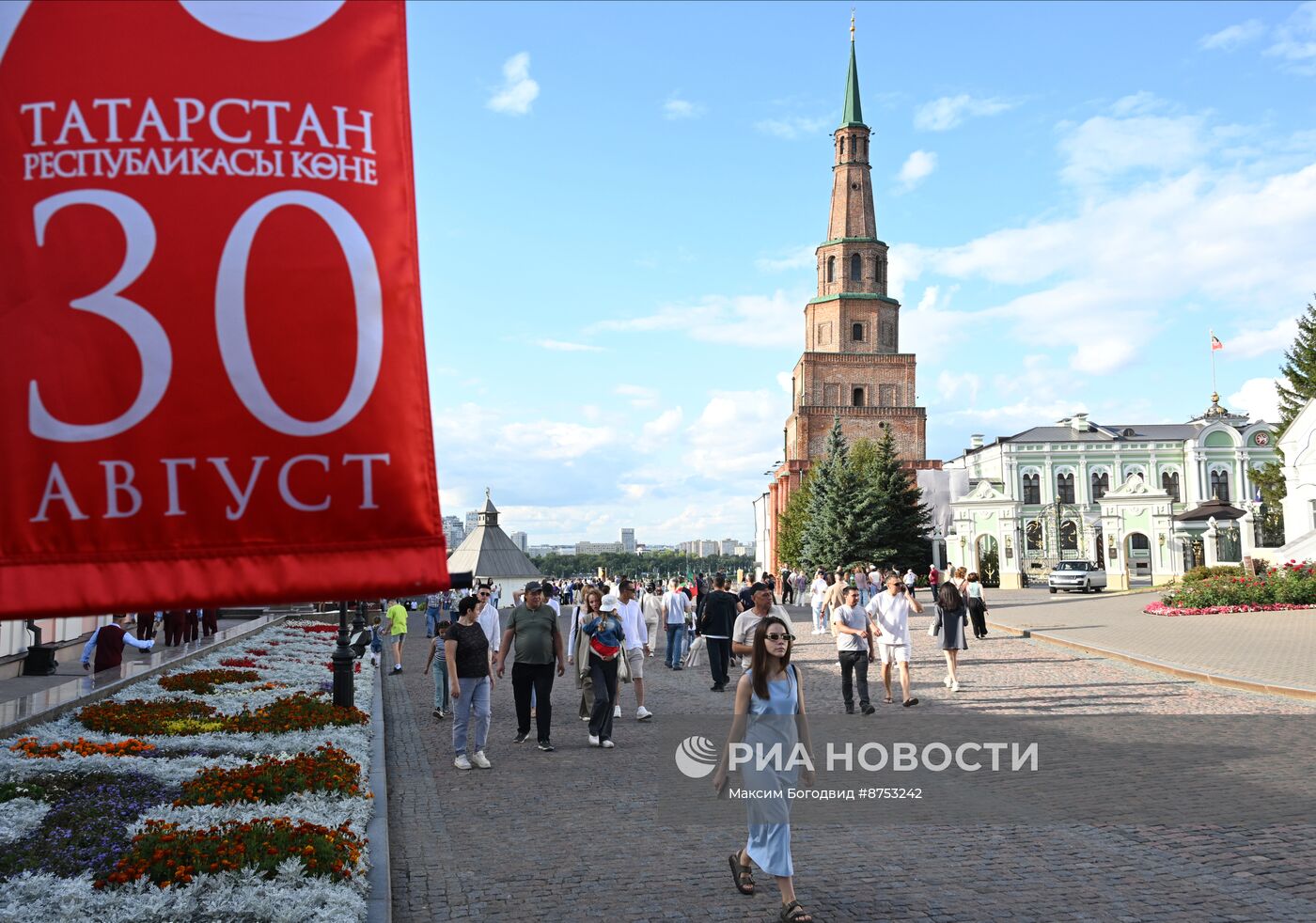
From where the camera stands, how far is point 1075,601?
41438mm

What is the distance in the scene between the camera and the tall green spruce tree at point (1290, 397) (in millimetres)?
57938

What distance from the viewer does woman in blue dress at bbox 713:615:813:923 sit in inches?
244

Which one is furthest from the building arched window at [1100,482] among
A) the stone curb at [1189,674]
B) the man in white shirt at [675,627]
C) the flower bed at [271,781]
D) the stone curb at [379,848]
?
the flower bed at [271,781]

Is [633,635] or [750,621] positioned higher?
[750,621]

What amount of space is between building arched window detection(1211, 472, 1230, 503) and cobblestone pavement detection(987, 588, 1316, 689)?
4676cm

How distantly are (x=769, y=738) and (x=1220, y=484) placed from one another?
274 feet

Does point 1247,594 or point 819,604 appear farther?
point 1247,594

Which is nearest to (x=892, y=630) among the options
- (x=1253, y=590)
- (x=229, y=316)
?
(x=229, y=316)

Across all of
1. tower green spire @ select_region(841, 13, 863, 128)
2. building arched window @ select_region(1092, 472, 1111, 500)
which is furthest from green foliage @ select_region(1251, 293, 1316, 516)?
tower green spire @ select_region(841, 13, 863, 128)

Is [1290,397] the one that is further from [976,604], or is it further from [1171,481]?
[976,604]

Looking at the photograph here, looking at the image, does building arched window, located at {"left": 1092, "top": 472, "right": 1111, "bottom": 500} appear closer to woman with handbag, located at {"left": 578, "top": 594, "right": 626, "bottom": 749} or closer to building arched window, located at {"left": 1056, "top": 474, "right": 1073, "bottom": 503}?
building arched window, located at {"left": 1056, "top": 474, "right": 1073, "bottom": 503}

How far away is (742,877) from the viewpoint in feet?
21.4

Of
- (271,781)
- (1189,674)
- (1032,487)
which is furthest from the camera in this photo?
(1032,487)
